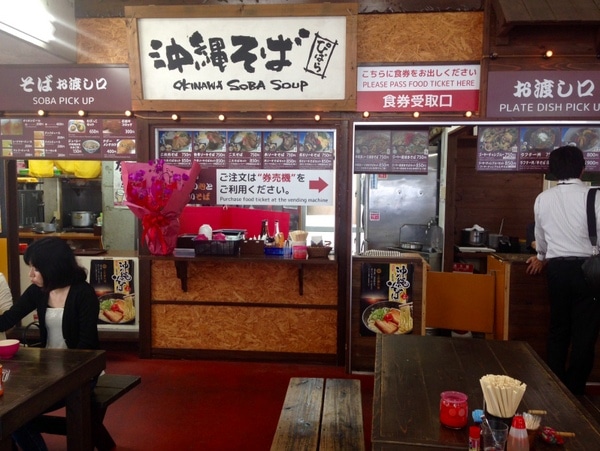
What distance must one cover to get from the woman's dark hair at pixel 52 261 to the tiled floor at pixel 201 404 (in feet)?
4.12

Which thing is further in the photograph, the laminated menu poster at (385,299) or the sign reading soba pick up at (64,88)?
the sign reading soba pick up at (64,88)

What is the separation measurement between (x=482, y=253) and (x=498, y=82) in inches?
108

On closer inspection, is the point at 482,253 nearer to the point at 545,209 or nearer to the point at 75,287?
the point at 545,209

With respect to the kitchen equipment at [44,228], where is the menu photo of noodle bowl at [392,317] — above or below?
below

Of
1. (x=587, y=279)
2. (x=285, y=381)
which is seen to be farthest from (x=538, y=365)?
(x=285, y=381)

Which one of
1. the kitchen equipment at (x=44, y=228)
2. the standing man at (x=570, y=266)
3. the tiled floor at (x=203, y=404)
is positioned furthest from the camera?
the kitchen equipment at (x=44, y=228)

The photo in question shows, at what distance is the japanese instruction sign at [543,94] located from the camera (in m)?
4.79

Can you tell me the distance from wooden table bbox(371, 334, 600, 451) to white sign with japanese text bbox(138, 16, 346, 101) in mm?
2693

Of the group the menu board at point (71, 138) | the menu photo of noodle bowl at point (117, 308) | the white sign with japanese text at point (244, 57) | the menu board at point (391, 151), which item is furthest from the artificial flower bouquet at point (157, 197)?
the menu board at point (391, 151)

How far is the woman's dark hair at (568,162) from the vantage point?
4059 mm

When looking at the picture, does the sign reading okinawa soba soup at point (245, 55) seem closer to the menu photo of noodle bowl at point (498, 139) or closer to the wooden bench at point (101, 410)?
the menu photo of noodle bowl at point (498, 139)

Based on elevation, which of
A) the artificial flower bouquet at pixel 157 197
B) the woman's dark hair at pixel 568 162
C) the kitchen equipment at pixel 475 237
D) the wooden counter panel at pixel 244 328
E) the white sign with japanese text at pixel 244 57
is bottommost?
the wooden counter panel at pixel 244 328

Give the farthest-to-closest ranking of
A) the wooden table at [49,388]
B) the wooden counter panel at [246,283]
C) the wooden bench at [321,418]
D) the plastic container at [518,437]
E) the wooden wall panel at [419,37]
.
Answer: the wooden counter panel at [246,283] < the wooden wall panel at [419,37] < the wooden bench at [321,418] < the wooden table at [49,388] < the plastic container at [518,437]

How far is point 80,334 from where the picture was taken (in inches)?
131
